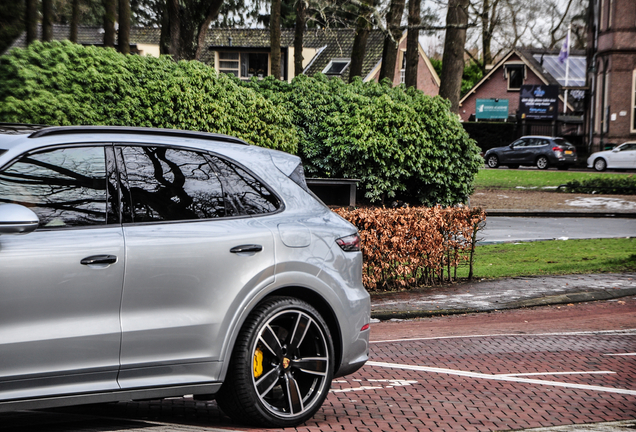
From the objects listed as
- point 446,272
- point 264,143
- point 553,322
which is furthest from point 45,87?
point 553,322

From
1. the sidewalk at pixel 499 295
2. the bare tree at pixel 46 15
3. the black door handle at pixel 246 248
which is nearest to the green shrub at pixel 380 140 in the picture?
the sidewalk at pixel 499 295

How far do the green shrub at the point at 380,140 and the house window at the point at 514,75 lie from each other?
55.4 m

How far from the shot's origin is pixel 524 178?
3578cm

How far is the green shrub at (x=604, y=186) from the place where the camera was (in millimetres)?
30281

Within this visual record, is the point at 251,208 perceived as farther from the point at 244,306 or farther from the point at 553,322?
the point at 553,322

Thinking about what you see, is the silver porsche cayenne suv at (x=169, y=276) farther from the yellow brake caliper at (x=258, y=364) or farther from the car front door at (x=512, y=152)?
the car front door at (x=512, y=152)

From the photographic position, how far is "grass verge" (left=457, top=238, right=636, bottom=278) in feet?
45.5

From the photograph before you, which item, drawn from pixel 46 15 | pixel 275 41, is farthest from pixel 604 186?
pixel 46 15

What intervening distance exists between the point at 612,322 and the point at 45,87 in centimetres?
859

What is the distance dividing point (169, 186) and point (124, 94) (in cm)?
777

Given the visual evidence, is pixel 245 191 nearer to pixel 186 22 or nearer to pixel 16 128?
pixel 16 128

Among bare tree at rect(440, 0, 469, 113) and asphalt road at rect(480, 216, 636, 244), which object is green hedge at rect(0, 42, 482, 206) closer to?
asphalt road at rect(480, 216, 636, 244)

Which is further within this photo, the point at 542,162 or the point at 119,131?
the point at 542,162

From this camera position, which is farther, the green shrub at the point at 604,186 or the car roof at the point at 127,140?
the green shrub at the point at 604,186
